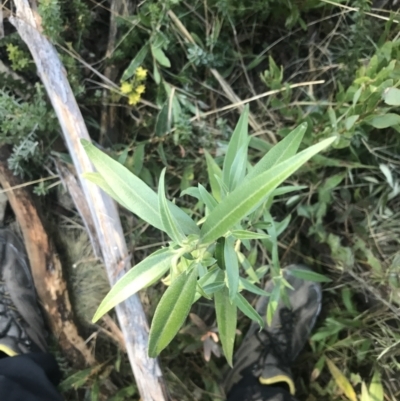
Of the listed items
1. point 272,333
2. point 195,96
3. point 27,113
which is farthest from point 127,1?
point 272,333

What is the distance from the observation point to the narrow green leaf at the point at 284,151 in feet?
2.47

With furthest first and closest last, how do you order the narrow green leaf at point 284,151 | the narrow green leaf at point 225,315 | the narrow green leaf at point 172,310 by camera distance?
the narrow green leaf at point 225,315, the narrow green leaf at point 284,151, the narrow green leaf at point 172,310

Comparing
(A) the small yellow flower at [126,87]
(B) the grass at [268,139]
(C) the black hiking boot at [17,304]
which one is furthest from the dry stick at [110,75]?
(C) the black hiking boot at [17,304]

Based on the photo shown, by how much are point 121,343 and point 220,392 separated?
35 cm

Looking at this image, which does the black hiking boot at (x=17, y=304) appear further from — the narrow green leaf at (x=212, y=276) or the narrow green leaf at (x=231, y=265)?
the narrow green leaf at (x=231, y=265)

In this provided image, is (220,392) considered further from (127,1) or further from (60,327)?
(127,1)

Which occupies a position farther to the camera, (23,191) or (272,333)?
(272,333)

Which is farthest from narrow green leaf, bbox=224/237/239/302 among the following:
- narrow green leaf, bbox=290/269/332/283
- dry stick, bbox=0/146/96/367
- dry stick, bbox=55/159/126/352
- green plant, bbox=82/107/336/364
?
dry stick, bbox=0/146/96/367

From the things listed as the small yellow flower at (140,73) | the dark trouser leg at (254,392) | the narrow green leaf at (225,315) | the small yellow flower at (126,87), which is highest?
the small yellow flower at (140,73)

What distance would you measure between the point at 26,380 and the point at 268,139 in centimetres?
100

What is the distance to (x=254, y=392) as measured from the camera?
138 centimetres

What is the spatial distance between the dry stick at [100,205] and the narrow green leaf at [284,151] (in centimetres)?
52

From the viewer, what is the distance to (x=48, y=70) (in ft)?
3.80

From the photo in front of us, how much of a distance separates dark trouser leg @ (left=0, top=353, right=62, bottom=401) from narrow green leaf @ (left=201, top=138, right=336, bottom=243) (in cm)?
88
